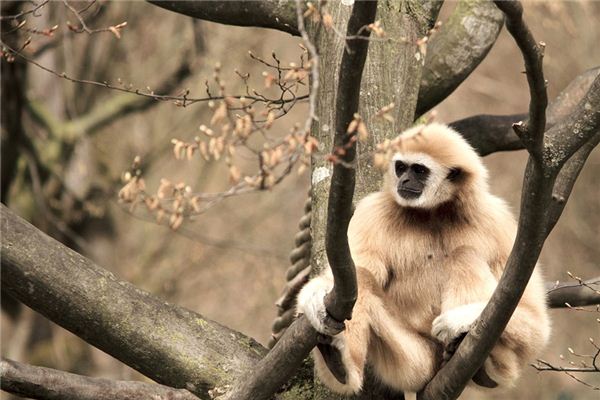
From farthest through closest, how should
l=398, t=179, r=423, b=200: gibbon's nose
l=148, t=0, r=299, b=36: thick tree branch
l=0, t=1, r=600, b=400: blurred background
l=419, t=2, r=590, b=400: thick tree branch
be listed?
1. l=0, t=1, r=600, b=400: blurred background
2. l=148, t=0, r=299, b=36: thick tree branch
3. l=398, t=179, r=423, b=200: gibbon's nose
4. l=419, t=2, r=590, b=400: thick tree branch

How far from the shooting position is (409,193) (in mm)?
5648

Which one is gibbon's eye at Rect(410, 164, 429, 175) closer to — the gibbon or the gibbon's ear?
Answer: the gibbon

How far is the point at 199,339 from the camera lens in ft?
17.0

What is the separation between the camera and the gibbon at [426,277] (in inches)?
201

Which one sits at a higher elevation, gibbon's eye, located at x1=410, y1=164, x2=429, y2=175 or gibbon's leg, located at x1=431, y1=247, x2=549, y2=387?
gibbon's eye, located at x1=410, y1=164, x2=429, y2=175

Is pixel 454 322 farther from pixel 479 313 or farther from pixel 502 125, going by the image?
pixel 502 125

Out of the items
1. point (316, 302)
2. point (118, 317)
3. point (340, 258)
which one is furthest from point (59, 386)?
point (340, 258)

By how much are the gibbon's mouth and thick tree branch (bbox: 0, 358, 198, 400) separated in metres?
1.96

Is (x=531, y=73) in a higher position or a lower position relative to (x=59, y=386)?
higher

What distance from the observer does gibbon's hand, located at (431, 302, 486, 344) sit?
4.98m

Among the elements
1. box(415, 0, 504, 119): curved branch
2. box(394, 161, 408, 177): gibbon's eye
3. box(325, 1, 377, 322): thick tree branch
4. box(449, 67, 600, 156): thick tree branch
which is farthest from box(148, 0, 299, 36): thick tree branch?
box(325, 1, 377, 322): thick tree branch

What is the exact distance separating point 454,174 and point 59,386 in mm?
2782

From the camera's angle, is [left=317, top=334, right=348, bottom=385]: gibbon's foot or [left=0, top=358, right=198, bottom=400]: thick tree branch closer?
[left=0, top=358, right=198, bottom=400]: thick tree branch

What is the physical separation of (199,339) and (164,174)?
34.0 ft
